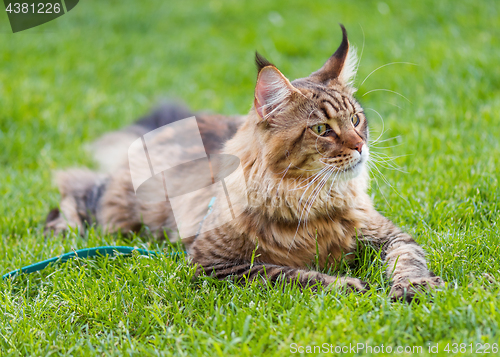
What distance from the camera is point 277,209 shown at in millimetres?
2303

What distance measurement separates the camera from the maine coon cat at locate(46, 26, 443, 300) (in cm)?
220

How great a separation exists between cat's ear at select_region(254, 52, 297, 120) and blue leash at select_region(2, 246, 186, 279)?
958mm

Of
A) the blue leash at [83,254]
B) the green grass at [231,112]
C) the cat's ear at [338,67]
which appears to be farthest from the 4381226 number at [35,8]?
the cat's ear at [338,67]

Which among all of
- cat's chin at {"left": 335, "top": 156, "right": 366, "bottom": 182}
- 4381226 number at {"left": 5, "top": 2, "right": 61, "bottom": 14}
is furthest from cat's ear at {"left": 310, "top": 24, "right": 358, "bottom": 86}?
4381226 number at {"left": 5, "top": 2, "right": 61, "bottom": 14}

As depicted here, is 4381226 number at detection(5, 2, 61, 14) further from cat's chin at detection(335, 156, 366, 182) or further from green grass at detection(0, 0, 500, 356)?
cat's chin at detection(335, 156, 366, 182)

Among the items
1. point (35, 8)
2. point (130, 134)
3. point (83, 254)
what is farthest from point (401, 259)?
point (35, 8)

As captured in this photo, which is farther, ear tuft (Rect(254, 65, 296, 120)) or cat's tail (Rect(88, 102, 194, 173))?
cat's tail (Rect(88, 102, 194, 173))

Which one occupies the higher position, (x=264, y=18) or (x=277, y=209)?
(x=264, y=18)

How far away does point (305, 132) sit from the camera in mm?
2219

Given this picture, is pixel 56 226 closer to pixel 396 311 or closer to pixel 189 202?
pixel 189 202

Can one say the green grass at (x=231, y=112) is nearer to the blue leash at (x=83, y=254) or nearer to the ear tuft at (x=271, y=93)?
the blue leash at (x=83, y=254)

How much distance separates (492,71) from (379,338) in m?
3.91

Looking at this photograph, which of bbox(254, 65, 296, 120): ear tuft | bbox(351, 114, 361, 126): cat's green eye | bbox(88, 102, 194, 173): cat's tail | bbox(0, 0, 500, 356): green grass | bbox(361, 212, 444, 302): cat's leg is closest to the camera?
bbox(0, 0, 500, 356): green grass

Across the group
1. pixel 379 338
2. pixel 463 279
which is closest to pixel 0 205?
pixel 379 338
